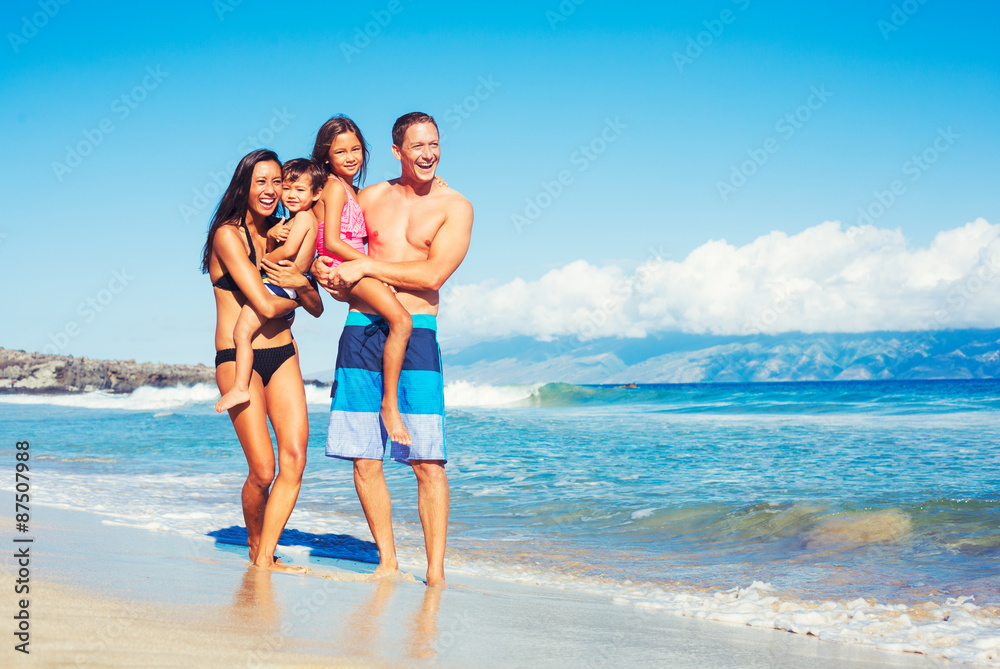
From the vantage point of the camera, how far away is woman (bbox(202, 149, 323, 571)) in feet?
11.7

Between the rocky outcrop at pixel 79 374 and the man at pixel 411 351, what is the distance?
57998mm

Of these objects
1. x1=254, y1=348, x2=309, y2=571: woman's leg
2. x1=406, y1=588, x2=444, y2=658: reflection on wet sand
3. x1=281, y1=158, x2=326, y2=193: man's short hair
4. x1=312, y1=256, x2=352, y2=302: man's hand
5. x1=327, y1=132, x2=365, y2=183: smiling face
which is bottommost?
x1=406, y1=588, x2=444, y2=658: reflection on wet sand

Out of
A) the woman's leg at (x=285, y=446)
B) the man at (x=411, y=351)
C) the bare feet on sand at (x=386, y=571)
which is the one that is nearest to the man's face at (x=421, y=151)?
the man at (x=411, y=351)

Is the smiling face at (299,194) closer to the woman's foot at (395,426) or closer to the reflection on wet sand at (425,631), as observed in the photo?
the woman's foot at (395,426)

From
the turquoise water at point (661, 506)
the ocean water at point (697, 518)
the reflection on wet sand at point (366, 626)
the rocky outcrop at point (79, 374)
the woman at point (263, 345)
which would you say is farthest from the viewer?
the rocky outcrop at point (79, 374)

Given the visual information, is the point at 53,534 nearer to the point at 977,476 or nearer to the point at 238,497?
the point at 238,497

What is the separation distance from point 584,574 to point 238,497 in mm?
4598

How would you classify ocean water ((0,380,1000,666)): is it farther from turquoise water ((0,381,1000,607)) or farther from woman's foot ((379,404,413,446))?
woman's foot ((379,404,413,446))

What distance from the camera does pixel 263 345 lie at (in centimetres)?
368

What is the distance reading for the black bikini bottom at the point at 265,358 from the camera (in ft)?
12.1

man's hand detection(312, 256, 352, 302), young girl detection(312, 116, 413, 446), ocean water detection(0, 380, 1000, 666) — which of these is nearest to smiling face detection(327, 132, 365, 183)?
young girl detection(312, 116, 413, 446)

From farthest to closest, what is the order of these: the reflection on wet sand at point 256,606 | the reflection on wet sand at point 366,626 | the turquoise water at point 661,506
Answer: the turquoise water at point 661,506
the reflection on wet sand at point 256,606
the reflection on wet sand at point 366,626

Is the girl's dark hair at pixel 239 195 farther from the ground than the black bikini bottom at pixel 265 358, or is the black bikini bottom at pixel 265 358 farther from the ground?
the girl's dark hair at pixel 239 195

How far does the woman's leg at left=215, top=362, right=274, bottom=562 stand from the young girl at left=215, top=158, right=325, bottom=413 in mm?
90
